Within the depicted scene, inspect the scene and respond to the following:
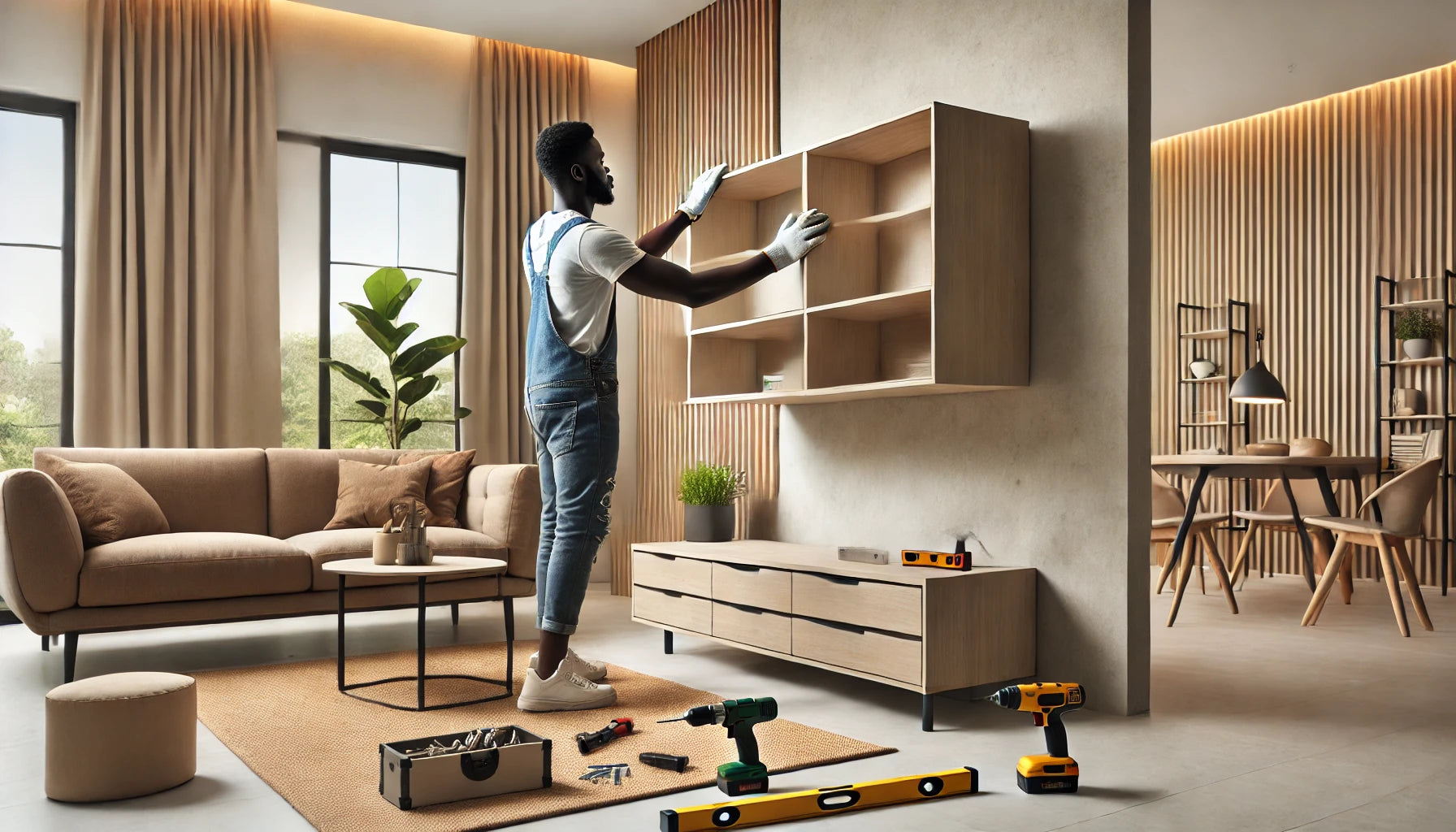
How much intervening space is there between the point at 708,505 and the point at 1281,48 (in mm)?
4576

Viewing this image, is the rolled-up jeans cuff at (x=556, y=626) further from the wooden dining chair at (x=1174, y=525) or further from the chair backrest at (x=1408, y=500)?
the chair backrest at (x=1408, y=500)

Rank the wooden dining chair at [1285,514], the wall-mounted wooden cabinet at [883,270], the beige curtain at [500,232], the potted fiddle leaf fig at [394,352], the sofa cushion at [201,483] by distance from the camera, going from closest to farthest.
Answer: the wall-mounted wooden cabinet at [883,270] < the sofa cushion at [201,483] < the potted fiddle leaf fig at [394,352] < the wooden dining chair at [1285,514] < the beige curtain at [500,232]

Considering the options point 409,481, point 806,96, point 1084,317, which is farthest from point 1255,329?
point 409,481

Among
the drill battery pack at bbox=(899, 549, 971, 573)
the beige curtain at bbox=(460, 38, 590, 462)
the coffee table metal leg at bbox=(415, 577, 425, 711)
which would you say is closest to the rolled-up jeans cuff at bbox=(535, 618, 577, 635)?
the coffee table metal leg at bbox=(415, 577, 425, 711)

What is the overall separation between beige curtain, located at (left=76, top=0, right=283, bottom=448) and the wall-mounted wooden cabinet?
8.36ft

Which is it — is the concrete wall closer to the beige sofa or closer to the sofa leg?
the beige sofa

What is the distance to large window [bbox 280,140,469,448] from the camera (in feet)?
19.1

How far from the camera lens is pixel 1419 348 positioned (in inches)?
271

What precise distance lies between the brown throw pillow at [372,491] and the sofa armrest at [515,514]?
340mm

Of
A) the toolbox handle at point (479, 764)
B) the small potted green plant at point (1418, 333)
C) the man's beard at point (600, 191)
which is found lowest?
the toolbox handle at point (479, 764)

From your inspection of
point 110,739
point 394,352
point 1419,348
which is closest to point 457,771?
point 110,739

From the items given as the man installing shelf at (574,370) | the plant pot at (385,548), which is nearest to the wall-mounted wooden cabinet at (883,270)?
the man installing shelf at (574,370)

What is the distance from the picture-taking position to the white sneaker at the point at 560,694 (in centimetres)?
315

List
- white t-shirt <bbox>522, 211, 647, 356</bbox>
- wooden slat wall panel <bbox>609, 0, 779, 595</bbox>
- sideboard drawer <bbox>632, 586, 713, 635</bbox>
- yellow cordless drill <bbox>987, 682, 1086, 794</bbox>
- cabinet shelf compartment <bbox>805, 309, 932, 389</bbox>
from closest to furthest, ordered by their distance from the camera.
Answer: yellow cordless drill <bbox>987, 682, 1086, 794</bbox>
white t-shirt <bbox>522, 211, 647, 356</bbox>
cabinet shelf compartment <bbox>805, 309, 932, 389</bbox>
sideboard drawer <bbox>632, 586, 713, 635</bbox>
wooden slat wall panel <bbox>609, 0, 779, 595</bbox>
